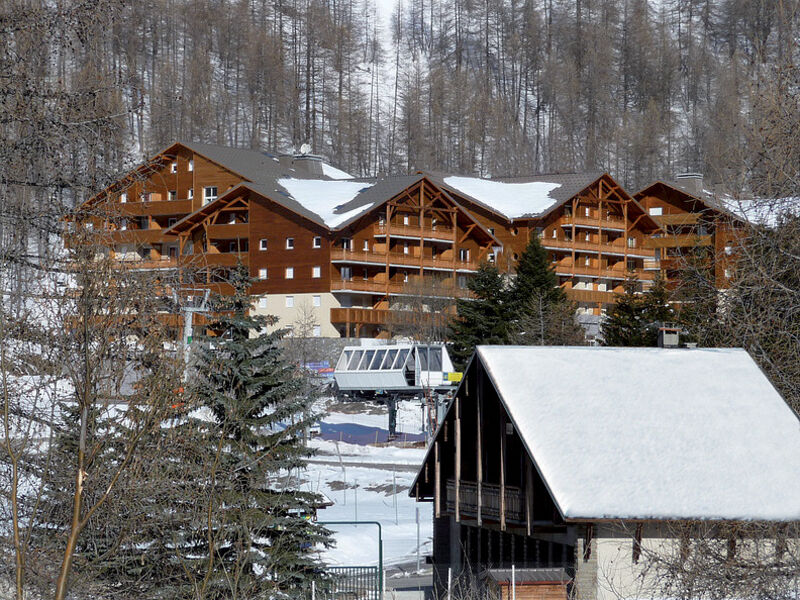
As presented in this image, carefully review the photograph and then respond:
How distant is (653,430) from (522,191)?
63.1 m

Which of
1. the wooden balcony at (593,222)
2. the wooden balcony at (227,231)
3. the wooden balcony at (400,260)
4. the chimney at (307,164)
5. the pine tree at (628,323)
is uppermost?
the chimney at (307,164)

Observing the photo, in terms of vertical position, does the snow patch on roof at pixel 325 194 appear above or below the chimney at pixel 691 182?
below

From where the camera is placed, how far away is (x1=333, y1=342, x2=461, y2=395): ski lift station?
173ft

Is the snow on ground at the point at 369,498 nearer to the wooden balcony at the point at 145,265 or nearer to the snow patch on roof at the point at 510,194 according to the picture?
the wooden balcony at the point at 145,265

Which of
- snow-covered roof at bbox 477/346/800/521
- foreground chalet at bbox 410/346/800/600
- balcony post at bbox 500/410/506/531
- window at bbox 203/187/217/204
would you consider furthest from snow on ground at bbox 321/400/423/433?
balcony post at bbox 500/410/506/531

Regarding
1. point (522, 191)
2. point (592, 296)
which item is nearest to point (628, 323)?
point (592, 296)

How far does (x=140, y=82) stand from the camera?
13.6 meters

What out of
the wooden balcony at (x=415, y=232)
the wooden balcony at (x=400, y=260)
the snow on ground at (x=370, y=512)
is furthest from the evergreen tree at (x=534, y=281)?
the wooden balcony at (x=415, y=232)

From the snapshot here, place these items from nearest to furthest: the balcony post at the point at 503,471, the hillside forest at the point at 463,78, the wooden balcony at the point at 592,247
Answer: the balcony post at the point at 503,471 → the wooden balcony at the point at 592,247 → the hillside forest at the point at 463,78

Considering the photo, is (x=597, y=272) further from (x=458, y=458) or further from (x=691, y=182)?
(x=458, y=458)

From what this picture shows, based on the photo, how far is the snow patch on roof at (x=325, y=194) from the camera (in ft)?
236

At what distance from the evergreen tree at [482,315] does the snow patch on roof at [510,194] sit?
79.3ft

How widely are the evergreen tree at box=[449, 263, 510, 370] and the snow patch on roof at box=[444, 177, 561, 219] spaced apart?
2418 centimetres

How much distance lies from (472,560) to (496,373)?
15.2 ft
